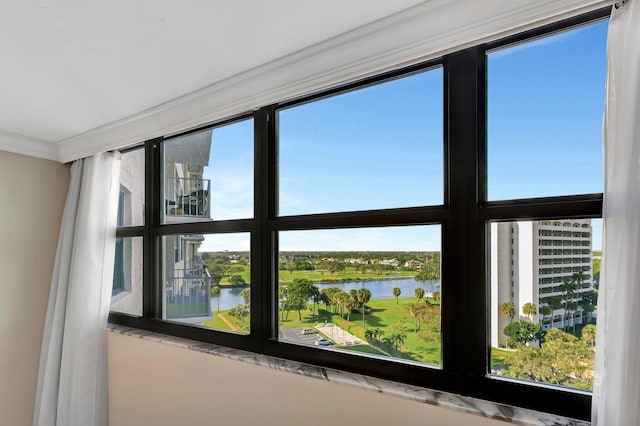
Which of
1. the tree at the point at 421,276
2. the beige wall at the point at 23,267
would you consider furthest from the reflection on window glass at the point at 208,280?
the beige wall at the point at 23,267

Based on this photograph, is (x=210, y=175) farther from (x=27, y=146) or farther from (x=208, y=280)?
(x=27, y=146)

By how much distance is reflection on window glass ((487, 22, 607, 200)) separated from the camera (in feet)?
4.67

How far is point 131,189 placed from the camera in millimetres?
3229

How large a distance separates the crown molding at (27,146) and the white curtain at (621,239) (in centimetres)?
343

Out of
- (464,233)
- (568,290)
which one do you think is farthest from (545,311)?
(464,233)

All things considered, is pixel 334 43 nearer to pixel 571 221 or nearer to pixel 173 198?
pixel 571 221

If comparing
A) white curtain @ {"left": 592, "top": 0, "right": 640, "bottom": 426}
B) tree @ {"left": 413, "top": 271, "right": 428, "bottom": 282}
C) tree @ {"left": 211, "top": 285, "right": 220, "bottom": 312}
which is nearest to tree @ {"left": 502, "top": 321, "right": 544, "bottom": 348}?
white curtain @ {"left": 592, "top": 0, "right": 640, "bottom": 426}

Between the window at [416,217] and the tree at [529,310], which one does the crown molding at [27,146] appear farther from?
the tree at [529,310]

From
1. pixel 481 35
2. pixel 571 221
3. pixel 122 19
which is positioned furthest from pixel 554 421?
pixel 122 19

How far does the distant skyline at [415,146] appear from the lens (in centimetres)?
145

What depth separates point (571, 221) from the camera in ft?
4.72

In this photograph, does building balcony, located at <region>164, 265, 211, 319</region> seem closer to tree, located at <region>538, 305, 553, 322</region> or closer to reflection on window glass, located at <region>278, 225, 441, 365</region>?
reflection on window glass, located at <region>278, 225, 441, 365</region>

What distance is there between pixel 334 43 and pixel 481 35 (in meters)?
0.58

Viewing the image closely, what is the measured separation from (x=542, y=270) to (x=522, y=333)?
225 millimetres
